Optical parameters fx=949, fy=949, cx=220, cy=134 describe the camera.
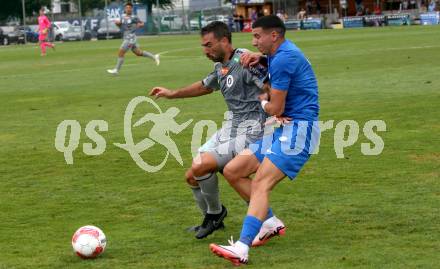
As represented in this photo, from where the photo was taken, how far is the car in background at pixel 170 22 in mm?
81688

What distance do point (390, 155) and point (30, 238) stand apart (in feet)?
18.9

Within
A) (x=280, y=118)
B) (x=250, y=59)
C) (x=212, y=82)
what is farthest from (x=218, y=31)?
(x=280, y=118)

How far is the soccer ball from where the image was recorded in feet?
26.2

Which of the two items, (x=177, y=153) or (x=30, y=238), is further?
(x=177, y=153)

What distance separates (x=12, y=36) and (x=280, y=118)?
68287 millimetres

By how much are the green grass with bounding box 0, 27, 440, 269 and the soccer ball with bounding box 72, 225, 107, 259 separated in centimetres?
8

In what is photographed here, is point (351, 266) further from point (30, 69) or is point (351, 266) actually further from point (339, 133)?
point (30, 69)

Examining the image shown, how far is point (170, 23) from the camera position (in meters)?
82.0

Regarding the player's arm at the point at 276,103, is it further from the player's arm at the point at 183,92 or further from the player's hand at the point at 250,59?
the player's arm at the point at 183,92

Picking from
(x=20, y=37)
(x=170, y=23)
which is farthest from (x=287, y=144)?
(x=170, y=23)

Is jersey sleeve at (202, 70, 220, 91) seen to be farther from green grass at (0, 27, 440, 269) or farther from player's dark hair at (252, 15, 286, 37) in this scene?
green grass at (0, 27, 440, 269)

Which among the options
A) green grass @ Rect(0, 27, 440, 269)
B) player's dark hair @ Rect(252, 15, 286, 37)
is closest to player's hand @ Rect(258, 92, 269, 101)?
player's dark hair @ Rect(252, 15, 286, 37)

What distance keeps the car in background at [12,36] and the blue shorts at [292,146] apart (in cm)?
6811

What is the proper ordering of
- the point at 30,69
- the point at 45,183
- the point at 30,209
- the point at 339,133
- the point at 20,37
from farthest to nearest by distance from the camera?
the point at 20,37
the point at 30,69
the point at 339,133
the point at 45,183
the point at 30,209
